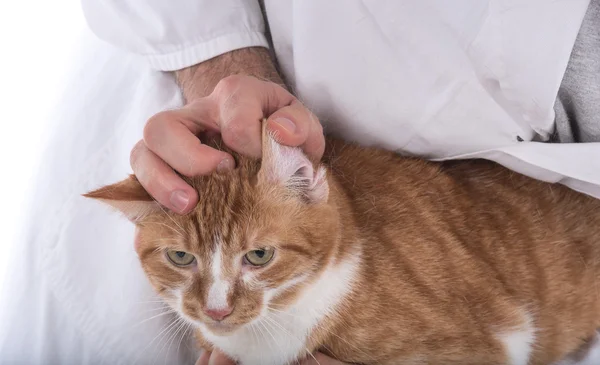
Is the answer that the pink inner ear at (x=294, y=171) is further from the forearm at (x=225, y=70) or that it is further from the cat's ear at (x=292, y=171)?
the forearm at (x=225, y=70)

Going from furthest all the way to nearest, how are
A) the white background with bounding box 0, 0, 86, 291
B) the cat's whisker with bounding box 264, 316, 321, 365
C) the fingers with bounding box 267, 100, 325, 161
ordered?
the white background with bounding box 0, 0, 86, 291
the cat's whisker with bounding box 264, 316, 321, 365
the fingers with bounding box 267, 100, 325, 161

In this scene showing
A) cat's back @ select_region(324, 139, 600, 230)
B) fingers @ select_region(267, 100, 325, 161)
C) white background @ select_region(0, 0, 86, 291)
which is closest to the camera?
fingers @ select_region(267, 100, 325, 161)

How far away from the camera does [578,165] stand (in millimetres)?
946

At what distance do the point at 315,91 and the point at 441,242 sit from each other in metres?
0.34

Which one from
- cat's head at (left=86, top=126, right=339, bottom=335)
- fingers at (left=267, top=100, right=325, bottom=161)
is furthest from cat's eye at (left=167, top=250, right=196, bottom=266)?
fingers at (left=267, top=100, right=325, bottom=161)

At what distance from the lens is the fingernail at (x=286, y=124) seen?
0.84m

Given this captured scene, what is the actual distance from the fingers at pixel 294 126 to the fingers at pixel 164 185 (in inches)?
6.2

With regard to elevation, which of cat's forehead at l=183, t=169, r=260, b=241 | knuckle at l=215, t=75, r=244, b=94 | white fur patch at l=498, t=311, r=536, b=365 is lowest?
white fur patch at l=498, t=311, r=536, b=365

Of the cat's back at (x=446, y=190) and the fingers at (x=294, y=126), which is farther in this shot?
the cat's back at (x=446, y=190)

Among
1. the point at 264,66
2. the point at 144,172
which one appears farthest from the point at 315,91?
the point at 144,172

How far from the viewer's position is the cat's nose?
34.9 inches

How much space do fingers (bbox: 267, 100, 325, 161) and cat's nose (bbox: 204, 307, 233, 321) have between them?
26 centimetres

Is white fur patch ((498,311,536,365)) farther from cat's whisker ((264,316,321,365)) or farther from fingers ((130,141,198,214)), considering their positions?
fingers ((130,141,198,214))

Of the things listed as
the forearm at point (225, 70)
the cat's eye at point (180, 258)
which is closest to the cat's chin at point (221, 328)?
the cat's eye at point (180, 258)
